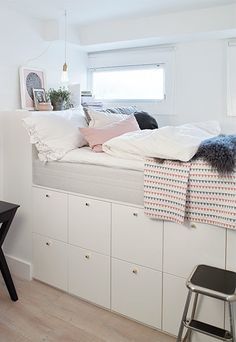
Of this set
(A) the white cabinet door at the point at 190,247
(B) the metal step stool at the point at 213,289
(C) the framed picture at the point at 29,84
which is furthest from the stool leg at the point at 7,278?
(C) the framed picture at the point at 29,84

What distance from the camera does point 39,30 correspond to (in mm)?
2977

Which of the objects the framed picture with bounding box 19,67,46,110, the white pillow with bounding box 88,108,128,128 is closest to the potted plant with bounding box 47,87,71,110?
the framed picture with bounding box 19,67,46,110

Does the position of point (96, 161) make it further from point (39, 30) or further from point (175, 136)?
point (39, 30)

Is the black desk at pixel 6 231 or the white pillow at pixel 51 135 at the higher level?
the white pillow at pixel 51 135

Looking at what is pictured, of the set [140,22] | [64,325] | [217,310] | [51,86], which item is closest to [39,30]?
[51,86]

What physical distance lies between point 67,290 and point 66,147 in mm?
1011

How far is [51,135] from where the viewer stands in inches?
89.5

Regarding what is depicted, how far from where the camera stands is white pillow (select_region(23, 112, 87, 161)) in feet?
7.34

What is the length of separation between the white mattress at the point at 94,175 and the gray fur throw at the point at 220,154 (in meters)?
0.38

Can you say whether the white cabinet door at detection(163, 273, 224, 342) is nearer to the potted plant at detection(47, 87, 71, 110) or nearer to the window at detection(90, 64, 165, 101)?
the potted plant at detection(47, 87, 71, 110)

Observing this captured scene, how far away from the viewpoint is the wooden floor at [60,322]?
187cm

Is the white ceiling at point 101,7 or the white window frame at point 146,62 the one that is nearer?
the white ceiling at point 101,7

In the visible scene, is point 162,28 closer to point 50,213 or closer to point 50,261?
point 50,213

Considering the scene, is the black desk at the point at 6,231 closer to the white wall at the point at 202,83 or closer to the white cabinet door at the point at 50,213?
the white cabinet door at the point at 50,213
